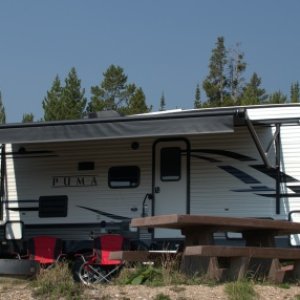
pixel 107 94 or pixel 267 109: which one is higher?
pixel 107 94

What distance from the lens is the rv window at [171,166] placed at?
10555 millimetres

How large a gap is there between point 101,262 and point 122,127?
1.90 meters

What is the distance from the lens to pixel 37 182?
11258 millimetres

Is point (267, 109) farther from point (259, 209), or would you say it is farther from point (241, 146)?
point (259, 209)

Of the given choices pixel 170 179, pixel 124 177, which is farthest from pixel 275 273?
pixel 124 177

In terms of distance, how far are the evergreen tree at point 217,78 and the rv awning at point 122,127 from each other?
20.6 metres

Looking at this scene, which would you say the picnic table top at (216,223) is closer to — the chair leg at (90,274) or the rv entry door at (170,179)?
the chair leg at (90,274)

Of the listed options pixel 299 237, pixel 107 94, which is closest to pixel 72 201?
pixel 299 237

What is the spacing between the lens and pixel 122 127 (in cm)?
966

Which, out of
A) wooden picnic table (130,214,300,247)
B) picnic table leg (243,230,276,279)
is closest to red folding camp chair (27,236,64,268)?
wooden picnic table (130,214,300,247)

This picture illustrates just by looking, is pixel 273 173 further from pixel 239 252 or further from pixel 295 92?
pixel 295 92

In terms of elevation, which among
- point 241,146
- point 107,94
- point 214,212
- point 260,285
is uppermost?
point 107,94

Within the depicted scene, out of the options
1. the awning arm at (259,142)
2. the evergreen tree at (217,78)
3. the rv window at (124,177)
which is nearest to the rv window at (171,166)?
the rv window at (124,177)

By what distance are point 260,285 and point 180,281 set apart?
90 centimetres
